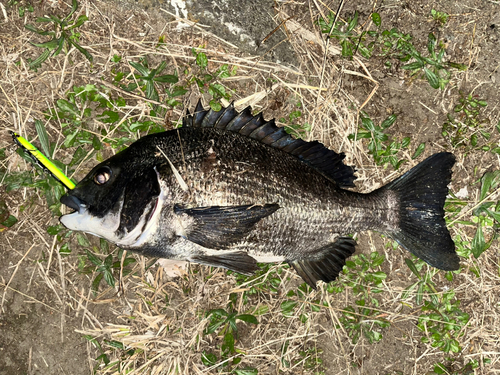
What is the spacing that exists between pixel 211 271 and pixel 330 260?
1134 mm

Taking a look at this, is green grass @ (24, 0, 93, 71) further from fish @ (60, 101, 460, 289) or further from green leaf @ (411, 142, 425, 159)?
green leaf @ (411, 142, 425, 159)

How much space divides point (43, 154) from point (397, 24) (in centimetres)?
352

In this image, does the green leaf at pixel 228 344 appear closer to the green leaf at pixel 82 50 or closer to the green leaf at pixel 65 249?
the green leaf at pixel 65 249

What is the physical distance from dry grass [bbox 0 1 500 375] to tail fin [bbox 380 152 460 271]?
1.66 feet

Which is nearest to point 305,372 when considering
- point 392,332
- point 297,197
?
point 392,332

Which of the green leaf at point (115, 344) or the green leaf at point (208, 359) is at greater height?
the green leaf at point (115, 344)

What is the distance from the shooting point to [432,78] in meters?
3.57

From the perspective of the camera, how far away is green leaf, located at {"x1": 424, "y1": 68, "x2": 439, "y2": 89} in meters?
3.57

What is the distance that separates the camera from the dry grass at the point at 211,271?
3.43m

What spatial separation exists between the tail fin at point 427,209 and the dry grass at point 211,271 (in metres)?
0.51

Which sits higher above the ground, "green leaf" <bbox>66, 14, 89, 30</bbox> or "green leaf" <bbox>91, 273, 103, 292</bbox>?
"green leaf" <bbox>66, 14, 89, 30</bbox>

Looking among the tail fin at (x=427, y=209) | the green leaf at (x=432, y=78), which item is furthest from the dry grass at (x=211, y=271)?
the tail fin at (x=427, y=209)

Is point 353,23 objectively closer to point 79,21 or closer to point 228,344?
point 79,21

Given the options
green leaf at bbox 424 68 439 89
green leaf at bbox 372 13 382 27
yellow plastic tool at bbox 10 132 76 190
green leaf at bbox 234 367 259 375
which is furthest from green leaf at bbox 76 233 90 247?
green leaf at bbox 424 68 439 89
